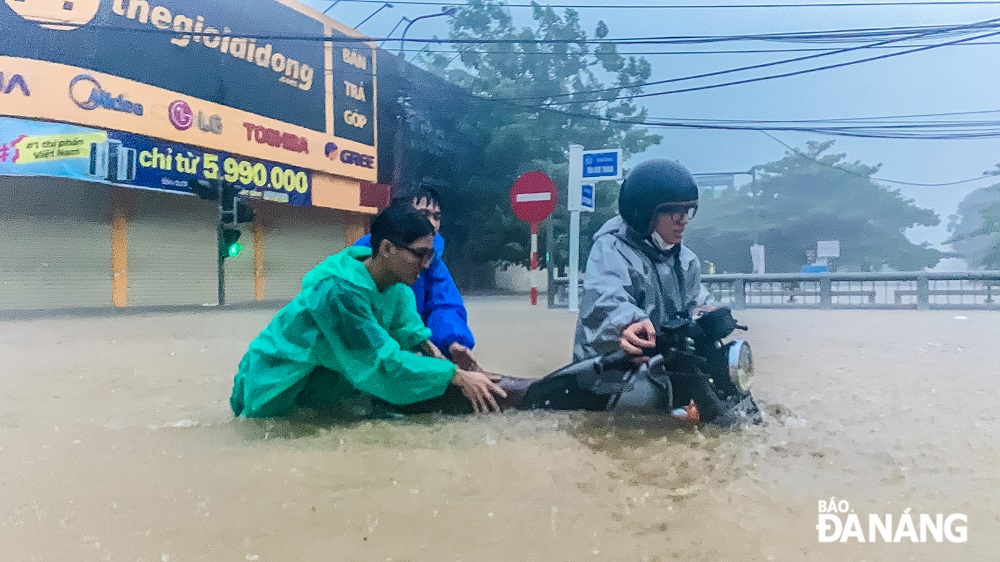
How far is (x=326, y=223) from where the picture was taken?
552 cm

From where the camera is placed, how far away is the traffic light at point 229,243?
4.38 meters

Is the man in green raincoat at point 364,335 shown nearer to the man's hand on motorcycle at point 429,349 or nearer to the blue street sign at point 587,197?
the man's hand on motorcycle at point 429,349

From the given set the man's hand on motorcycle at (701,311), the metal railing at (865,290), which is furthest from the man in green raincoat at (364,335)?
the metal railing at (865,290)

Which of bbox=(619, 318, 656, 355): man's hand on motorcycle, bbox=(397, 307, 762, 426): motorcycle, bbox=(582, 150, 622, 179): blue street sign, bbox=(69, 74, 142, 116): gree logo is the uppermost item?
bbox=(69, 74, 142, 116): gree logo

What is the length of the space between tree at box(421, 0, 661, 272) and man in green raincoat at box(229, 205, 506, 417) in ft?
6.14

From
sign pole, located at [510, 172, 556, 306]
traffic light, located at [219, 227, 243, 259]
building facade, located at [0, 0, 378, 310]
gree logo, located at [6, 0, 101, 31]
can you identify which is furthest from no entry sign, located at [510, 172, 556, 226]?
gree logo, located at [6, 0, 101, 31]

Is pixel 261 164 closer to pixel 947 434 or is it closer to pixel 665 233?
pixel 665 233

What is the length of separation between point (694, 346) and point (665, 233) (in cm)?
45

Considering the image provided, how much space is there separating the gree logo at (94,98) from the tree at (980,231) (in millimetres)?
5354

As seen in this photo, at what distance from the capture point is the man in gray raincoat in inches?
78.8

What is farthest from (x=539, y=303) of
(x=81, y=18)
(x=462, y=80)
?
(x=81, y=18)

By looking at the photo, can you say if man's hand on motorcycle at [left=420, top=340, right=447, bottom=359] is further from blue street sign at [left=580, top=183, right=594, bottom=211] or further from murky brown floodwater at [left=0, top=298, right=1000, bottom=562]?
blue street sign at [left=580, top=183, right=594, bottom=211]

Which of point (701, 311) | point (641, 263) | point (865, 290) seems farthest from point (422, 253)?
point (865, 290)

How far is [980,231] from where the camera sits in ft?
11.0
